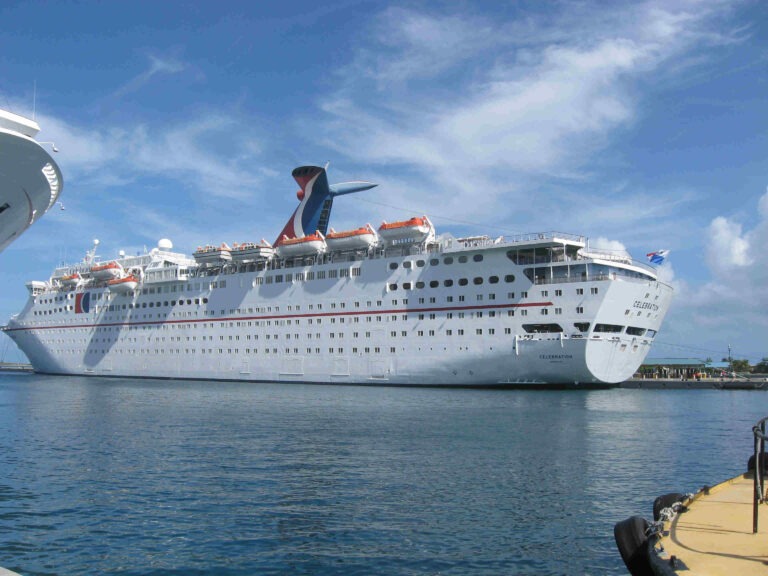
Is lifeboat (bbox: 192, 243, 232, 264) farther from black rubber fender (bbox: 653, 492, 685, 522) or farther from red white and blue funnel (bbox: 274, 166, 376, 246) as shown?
black rubber fender (bbox: 653, 492, 685, 522)

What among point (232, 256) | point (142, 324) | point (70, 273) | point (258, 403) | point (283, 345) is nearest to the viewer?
point (258, 403)

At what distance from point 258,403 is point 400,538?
23.7 metres

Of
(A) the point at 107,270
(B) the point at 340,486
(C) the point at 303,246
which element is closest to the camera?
(B) the point at 340,486

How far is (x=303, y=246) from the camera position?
50188 mm

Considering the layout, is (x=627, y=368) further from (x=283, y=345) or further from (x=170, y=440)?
(x=170, y=440)

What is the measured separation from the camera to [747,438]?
22688 millimetres

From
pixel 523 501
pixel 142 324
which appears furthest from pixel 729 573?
pixel 142 324

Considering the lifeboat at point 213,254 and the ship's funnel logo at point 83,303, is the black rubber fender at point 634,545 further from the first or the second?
the ship's funnel logo at point 83,303

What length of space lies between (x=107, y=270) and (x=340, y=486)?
55.1 metres

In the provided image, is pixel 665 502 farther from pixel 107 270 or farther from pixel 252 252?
pixel 107 270

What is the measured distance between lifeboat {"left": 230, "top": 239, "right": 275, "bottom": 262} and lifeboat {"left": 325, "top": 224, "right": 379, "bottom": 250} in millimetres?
6703

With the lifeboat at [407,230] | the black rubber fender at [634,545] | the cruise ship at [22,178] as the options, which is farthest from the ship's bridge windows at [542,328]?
Answer: the black rubber fender at [634,545]

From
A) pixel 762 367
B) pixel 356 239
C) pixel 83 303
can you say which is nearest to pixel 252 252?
pixel 356 239

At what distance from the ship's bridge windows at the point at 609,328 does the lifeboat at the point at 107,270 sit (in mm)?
45183
